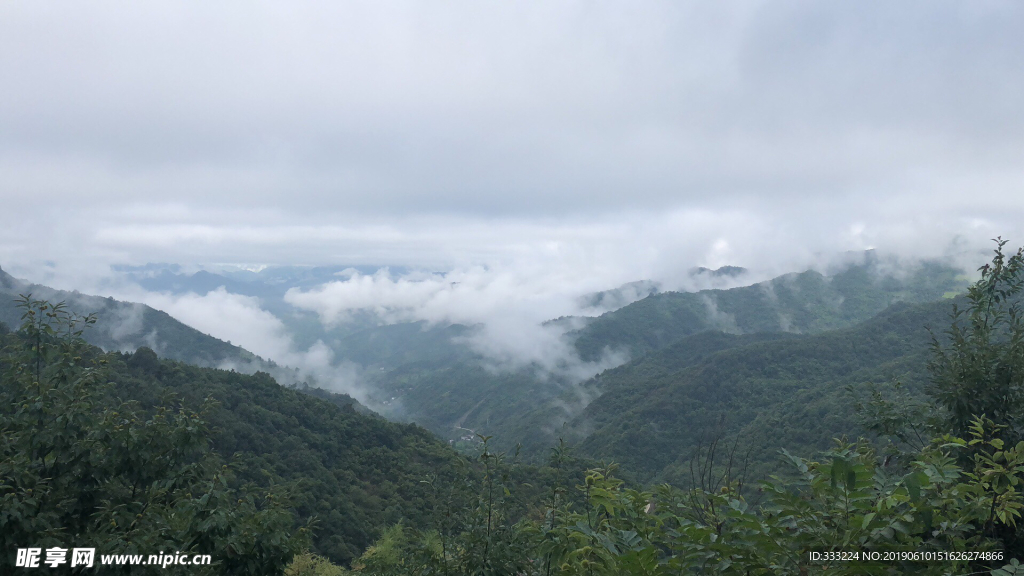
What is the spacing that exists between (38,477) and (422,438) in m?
69.5

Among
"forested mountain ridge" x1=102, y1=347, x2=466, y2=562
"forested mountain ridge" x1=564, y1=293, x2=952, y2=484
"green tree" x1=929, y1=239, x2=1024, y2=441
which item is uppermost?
"green tree" x1=929, y1=239, x2=1024, y2=441

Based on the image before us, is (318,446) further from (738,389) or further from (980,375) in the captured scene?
(738,389)

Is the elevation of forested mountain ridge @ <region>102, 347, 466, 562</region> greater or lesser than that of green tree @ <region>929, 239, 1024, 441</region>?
lesser

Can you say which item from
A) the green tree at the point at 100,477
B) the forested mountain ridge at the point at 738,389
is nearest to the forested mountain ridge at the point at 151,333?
the forested mountain ridge at the point at 738,389

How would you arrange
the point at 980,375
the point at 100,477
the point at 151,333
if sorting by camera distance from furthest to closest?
the point at 151,333 → the point at 980,375 → the point at 100,477

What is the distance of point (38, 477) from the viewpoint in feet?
22.7

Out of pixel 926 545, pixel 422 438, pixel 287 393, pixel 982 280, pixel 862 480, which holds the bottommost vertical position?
pixel 422 438

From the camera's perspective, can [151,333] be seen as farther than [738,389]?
Yes

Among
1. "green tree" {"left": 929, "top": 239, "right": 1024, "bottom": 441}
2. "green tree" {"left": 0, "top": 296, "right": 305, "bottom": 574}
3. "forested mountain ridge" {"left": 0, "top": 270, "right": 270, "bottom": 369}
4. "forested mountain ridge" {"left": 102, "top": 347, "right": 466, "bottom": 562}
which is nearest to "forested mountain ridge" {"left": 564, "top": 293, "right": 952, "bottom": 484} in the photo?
"forested mountain ridge" {"left": 102, "top": 347, "right": 466, "bottom": 562}

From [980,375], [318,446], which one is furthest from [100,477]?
[318,446]

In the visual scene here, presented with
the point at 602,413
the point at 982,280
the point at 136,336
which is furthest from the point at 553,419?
the point at 982,280

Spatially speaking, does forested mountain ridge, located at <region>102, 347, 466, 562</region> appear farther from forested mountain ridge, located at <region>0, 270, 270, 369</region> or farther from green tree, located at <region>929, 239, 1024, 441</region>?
forested mountain ridge, located at <region>0, 270, 270, 369</region>

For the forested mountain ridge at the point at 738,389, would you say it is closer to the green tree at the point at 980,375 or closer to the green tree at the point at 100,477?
the green tree at the point at 980,375

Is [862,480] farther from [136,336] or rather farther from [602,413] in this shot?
[136,336]
